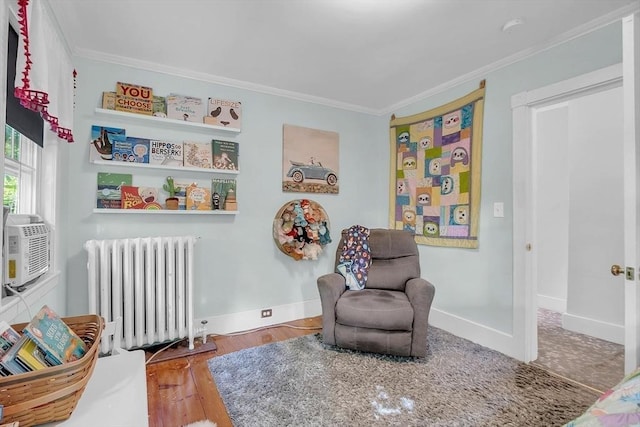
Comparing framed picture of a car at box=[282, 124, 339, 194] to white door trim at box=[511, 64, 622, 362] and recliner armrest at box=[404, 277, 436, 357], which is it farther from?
white door trim at box=[511, 64, 622, 362]

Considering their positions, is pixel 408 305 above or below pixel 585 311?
above

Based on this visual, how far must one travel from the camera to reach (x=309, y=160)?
316 cm

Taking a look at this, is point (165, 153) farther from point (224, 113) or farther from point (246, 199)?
point (246, 199)

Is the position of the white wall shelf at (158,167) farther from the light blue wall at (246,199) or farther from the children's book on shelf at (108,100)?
the children's book on shelf at (108,100)

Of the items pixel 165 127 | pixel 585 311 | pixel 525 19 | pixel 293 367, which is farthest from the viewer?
pixel 585 311

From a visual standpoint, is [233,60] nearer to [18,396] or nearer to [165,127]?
[165,127]

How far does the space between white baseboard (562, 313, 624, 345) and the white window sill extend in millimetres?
4060

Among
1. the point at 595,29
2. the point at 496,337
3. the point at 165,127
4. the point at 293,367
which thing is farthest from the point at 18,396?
the point at 595,29

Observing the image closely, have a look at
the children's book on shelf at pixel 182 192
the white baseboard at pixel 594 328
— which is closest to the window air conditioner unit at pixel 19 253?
the children's book on shelf at pixel 182 192

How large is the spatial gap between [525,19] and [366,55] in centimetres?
104

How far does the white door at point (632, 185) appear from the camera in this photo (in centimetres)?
120

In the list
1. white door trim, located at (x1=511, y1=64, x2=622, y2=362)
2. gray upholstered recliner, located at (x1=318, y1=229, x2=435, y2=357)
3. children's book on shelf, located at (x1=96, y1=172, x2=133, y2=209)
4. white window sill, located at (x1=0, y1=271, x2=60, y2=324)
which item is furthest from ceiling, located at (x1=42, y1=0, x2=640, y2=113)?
gray upholstered recliner, located at (x1=318, y1=229, x2=435, y2=357)

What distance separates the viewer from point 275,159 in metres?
2.98

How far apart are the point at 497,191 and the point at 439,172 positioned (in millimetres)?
566
